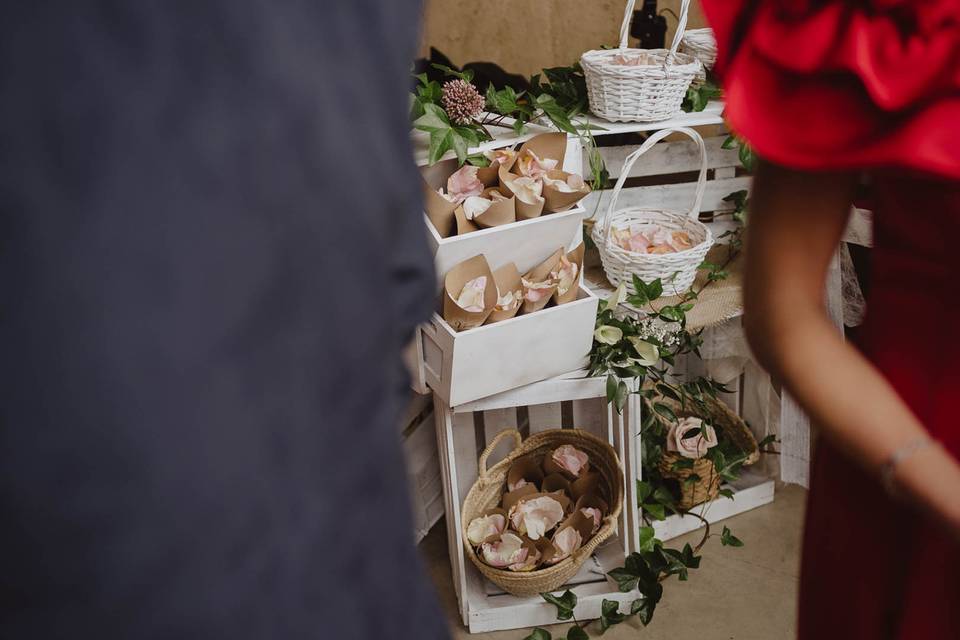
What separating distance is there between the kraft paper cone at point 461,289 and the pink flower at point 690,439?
749 mm

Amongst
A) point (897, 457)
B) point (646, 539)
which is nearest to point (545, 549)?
point (646, 539)

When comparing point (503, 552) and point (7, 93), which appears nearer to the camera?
point (7, 93)

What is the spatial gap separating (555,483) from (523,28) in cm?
169

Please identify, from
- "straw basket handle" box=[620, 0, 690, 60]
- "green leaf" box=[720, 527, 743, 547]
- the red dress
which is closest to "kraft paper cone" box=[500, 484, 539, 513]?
"green leaf" box=[720, 527, 743, 547]

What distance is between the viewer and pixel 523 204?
144 centimetres

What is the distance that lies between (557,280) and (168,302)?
3.91ft

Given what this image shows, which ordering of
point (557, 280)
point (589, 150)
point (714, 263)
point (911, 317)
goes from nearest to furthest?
point (911, 317) < point (557, 280) < point (589, 150) < point (714, 263)

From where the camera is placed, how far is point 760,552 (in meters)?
1.93

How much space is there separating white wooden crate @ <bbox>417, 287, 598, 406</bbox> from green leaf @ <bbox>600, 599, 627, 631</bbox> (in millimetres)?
525

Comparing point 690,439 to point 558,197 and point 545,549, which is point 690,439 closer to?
point 545,549

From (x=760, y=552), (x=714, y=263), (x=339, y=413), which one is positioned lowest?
(x=760, y=552)

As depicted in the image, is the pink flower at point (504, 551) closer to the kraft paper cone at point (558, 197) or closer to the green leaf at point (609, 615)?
the green leaf at point (609, 615)

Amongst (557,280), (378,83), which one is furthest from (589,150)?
(378,83)

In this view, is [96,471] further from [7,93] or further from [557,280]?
[557,280]
